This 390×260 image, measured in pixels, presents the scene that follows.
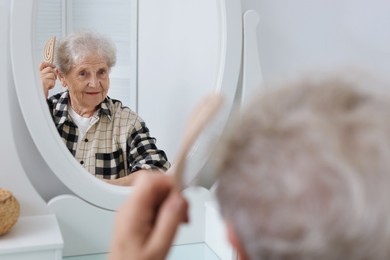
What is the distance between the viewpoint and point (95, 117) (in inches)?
38.4

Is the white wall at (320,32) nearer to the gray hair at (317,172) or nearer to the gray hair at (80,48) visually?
the gray hair at (80,48)

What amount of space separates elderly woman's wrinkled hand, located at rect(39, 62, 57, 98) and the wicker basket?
0.59 feet

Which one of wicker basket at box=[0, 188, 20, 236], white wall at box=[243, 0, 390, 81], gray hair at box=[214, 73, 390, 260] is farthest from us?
white wall at box=[243, 0, 390, 81]

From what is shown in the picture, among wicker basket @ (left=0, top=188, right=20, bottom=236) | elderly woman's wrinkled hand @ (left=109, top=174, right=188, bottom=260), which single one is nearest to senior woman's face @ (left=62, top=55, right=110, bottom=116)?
wicker basket @ (left=0, top=188, right=20, bottom=236)

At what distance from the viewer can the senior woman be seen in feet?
3.08

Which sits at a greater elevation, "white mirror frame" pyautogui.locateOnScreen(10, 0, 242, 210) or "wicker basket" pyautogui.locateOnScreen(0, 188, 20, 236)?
"white mirror frame" pyautogui.locateOnScreen(10, 0, 242, 210)

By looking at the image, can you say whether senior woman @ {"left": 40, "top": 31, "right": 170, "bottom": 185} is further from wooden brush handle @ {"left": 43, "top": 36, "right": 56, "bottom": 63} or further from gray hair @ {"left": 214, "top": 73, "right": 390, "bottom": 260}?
gray hair @ {"left": 214, "top": 73, "right": 390, "bottom": 260}

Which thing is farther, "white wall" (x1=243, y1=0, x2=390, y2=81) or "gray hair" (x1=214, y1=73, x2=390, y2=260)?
"white wall" (x1=243, y1=0, x2=390, y2=81)

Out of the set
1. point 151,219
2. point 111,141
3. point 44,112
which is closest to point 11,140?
point 44,112

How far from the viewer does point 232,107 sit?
1.03m

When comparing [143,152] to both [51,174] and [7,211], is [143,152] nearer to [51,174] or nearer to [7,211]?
[51,174]

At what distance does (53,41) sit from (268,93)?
689mm

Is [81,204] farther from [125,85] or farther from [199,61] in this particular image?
[199,61]

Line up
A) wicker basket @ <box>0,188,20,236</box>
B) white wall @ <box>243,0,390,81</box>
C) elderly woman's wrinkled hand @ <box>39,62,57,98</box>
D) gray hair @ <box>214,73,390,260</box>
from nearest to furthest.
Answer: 1. gray hair @ <box>214,73,390,260</box>
2. wicker basket @ <box>0,188,20,236</box>
3. elderly woman's wrinkled hand @ <box>39,62,57,98</box>
4. white wall @ <box>243,0,390,81</box>
